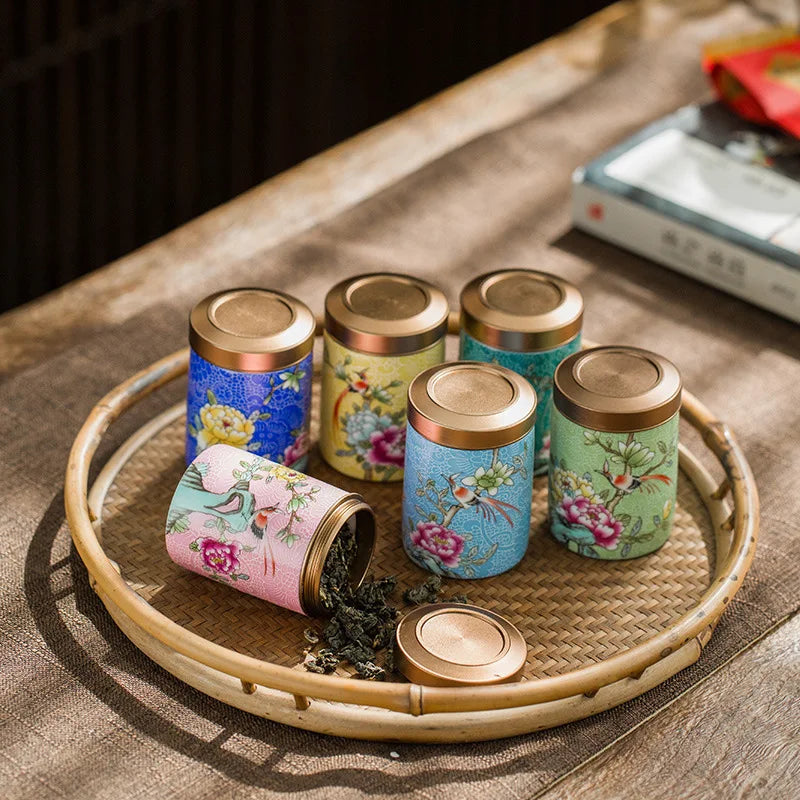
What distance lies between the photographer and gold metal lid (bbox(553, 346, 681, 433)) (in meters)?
0.80

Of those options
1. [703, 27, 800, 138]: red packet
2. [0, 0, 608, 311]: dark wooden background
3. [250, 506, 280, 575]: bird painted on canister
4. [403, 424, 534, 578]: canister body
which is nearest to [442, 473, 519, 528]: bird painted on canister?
[403, 424, 534, 578]: canister body

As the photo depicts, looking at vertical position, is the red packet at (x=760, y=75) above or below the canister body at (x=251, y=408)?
above

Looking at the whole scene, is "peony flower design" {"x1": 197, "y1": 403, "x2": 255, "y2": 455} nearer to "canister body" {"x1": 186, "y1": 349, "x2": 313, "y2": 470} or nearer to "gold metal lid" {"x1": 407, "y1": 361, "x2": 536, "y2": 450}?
"canister body" {"x1": 186, "y1": 349, "x2": 313, "y2": 470}

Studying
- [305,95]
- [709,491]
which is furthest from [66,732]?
[305,95]

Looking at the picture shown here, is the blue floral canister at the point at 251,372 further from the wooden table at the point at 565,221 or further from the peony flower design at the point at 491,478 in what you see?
the wooden table at the point at 565,221

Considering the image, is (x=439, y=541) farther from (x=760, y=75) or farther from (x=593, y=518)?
(x=760, y=75)

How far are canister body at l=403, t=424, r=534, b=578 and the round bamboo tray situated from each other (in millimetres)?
17

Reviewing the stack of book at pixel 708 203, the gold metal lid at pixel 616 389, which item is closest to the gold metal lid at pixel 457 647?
the gold metal lid at pixel 616 389

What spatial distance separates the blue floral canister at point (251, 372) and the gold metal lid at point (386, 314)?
0.02 meters

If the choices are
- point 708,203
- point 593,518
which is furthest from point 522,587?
point 708,203

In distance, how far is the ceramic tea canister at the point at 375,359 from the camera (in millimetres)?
867

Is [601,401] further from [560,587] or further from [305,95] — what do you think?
[305,95]

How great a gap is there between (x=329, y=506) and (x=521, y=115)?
788mm

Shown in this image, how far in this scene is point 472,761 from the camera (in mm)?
733
